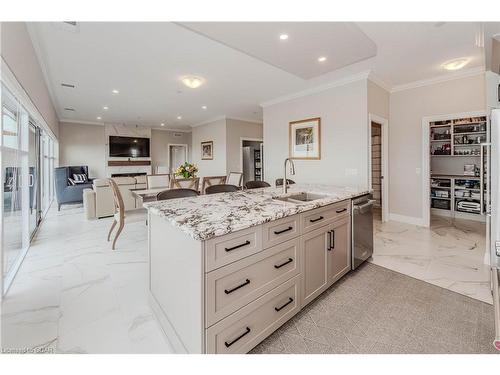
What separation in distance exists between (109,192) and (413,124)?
20.6 ft

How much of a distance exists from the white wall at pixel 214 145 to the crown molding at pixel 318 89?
217 centimetres

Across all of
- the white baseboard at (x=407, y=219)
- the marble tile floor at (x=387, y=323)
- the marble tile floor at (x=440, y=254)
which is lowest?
the marble tile floor at (x=387, y=323)

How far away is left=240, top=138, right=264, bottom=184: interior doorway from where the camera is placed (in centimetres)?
838

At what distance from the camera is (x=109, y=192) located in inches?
203

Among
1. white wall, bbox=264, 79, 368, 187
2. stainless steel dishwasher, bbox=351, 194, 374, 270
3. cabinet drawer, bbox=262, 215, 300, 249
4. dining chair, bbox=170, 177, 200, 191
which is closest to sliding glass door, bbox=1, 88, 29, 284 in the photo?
dining chair, bbox=170, 177, 200, 191

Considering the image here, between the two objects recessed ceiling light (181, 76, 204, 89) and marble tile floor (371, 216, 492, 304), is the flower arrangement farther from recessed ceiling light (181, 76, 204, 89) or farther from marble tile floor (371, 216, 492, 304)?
marble tile floor (371, 216, 492, 304)

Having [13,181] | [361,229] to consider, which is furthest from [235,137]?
[361,229]

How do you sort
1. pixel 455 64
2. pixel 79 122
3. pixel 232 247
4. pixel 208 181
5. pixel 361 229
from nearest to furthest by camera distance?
1. pixel 232 247
2. pixel 361 229
3. pixel 455 64
4. pixel 208 181
5. pixel 79 122

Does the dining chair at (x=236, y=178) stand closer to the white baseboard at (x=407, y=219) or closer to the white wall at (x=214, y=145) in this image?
the white wall at (x=214, y=145)

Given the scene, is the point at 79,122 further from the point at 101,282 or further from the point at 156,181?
the point at 101,282

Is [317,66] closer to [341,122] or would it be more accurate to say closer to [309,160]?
[341,122]

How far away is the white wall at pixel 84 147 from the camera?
802 centimetres

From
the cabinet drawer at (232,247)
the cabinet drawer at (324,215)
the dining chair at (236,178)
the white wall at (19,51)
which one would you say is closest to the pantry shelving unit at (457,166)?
the cabinet drawer at (324,215)
